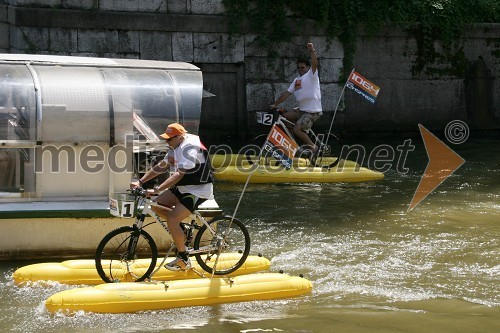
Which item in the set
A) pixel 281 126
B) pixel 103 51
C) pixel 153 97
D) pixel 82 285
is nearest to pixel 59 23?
pixel 103 51

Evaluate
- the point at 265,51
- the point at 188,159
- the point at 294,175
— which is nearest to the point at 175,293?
the point at 188,159

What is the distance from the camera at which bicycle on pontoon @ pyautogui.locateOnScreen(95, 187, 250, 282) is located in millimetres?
7316

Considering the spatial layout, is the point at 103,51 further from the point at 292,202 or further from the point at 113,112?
the point at 113,112

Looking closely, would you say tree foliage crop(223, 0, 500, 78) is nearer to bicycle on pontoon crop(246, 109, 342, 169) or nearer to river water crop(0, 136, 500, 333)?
bicycle on pontoon crop(246, 109, 342, 169)

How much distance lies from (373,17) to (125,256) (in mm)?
12032

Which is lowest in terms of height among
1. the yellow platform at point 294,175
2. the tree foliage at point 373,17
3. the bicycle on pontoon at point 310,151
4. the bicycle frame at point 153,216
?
the bicycle frame at point 153,216

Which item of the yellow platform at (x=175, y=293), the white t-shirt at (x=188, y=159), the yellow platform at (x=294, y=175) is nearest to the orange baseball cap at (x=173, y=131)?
the white t-shirt at (x=188, y=159)

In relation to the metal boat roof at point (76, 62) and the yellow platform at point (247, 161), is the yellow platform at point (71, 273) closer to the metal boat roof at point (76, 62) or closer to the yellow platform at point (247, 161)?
the metal boat roof at point (76, 62)

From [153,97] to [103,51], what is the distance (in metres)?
7.84

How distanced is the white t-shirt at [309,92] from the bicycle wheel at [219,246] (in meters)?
5.67

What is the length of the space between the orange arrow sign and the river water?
17 centimetres

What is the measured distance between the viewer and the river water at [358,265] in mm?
6688

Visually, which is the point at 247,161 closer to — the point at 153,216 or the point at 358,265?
the point at 358,265

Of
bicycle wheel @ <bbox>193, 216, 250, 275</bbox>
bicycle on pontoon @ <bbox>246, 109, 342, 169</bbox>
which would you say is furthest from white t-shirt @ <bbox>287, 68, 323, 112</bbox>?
bicycle wheel @ <bbox>193, 216, 250, 275</bbox>
